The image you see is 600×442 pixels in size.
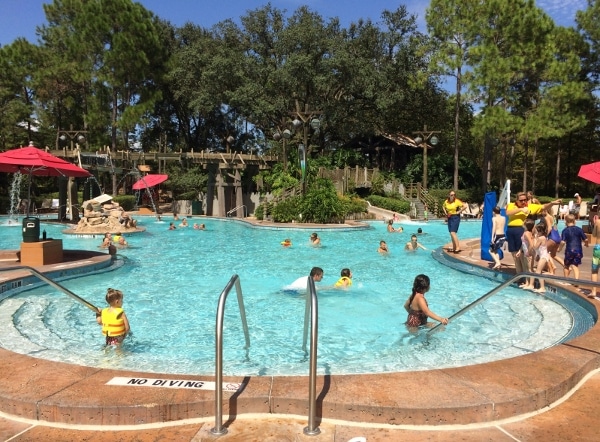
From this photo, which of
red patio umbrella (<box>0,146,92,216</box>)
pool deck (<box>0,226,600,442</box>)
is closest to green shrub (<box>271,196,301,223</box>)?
red patio umbrella (<box>0,146,92,216</box>)

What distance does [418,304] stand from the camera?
698 centimetres

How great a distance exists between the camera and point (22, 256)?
36.0ft

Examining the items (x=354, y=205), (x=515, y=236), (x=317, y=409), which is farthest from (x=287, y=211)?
(x=317, y=409)

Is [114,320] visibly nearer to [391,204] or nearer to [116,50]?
[391,204]

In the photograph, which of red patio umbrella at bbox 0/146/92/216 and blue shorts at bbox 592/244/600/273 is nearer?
blue shorts at bbox 592/244/600/273

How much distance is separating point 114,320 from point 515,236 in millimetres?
7934

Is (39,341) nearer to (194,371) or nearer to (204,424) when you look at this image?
(194,371)

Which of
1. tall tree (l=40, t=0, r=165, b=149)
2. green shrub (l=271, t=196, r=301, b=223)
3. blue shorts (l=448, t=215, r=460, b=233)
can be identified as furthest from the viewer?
tall tree (l=40, t=0, r=165, b=149)

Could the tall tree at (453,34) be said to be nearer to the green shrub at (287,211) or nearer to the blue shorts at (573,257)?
the green shrub at (287,211)

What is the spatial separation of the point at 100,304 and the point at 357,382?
666cm

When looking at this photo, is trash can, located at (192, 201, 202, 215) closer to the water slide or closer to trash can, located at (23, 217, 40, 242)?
trash can, located at (23, 217, 40, 242)

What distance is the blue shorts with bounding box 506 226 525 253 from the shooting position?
386 inches

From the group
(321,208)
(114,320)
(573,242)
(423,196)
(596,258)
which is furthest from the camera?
(423,196)

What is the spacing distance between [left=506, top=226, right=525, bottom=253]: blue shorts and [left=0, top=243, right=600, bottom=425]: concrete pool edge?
19.8ft
